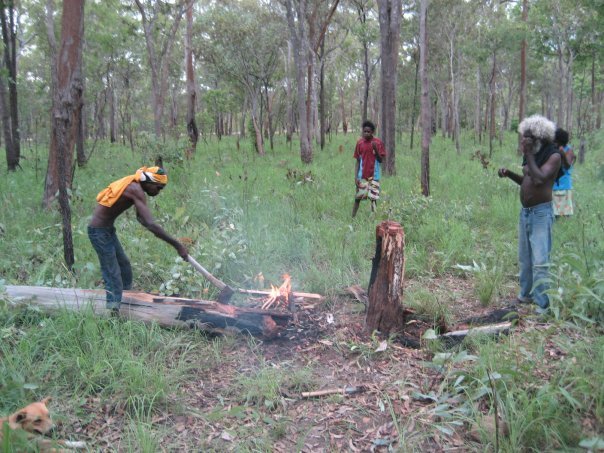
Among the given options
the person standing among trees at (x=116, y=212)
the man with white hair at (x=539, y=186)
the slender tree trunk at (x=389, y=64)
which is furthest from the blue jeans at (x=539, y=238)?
the slender tree trunk at (x=389, y=64)

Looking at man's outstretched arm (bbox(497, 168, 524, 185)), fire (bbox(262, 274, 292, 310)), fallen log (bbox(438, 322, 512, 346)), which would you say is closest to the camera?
fallen log (bbox(438, 322, 512, 346))

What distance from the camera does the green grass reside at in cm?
296

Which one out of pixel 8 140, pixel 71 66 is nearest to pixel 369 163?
pixel 71 66

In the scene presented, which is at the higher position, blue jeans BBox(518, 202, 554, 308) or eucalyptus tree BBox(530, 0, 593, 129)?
eucalyptus tree BBox(530, 0, 593, 129)

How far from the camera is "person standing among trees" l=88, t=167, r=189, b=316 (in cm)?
412

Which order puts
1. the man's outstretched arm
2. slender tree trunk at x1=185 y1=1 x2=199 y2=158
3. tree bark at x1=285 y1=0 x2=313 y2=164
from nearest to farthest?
the man's outstretched arm
tree bark at x1=285 y1=0 x2=313 y2=164
slender tree trunk at x1=185 y1=1 x2=199 y2=158

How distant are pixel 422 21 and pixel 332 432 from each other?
7504mm

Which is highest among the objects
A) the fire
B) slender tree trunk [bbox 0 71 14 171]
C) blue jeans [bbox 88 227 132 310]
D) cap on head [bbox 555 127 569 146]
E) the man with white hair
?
slender tree trunk [bbox 0 71 14 171]

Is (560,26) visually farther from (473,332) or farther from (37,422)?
(37,422)

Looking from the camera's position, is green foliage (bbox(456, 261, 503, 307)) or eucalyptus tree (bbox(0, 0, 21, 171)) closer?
green foliage (bbox(456, 261, 503, 307))

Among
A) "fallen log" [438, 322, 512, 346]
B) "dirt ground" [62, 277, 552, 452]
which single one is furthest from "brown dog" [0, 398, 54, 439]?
"fallen log" [438, 322, 512, 346]

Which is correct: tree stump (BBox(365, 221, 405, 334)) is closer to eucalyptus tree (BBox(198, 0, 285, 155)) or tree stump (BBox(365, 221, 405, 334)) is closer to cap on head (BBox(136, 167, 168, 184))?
cap on head (BBox(136, 167, 168, 184))

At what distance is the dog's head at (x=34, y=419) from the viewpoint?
2775mm

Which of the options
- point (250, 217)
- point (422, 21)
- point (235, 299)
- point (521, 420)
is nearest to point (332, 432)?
point (521, 420)
